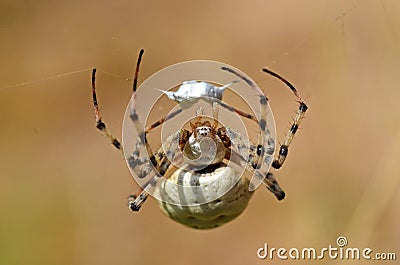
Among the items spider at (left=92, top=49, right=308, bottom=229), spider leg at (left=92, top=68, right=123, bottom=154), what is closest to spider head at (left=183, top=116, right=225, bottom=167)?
spider at (left=92, top=49, right=308, bottom=229)

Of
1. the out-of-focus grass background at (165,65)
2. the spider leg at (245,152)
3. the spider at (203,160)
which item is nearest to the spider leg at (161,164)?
the spider at (203,160)

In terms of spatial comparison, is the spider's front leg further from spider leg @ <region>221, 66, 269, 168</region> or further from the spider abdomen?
spider leg @ <region>221, 66, 269, 168</region>

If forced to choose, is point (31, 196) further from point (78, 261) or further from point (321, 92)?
point (321, 92)

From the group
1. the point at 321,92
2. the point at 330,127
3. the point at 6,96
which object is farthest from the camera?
the point at 6,96

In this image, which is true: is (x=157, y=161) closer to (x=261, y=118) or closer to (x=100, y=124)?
(x=100, y=124)

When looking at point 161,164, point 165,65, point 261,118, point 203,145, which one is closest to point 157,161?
point 161,164

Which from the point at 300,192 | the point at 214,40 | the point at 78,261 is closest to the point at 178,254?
the point at 78,261
